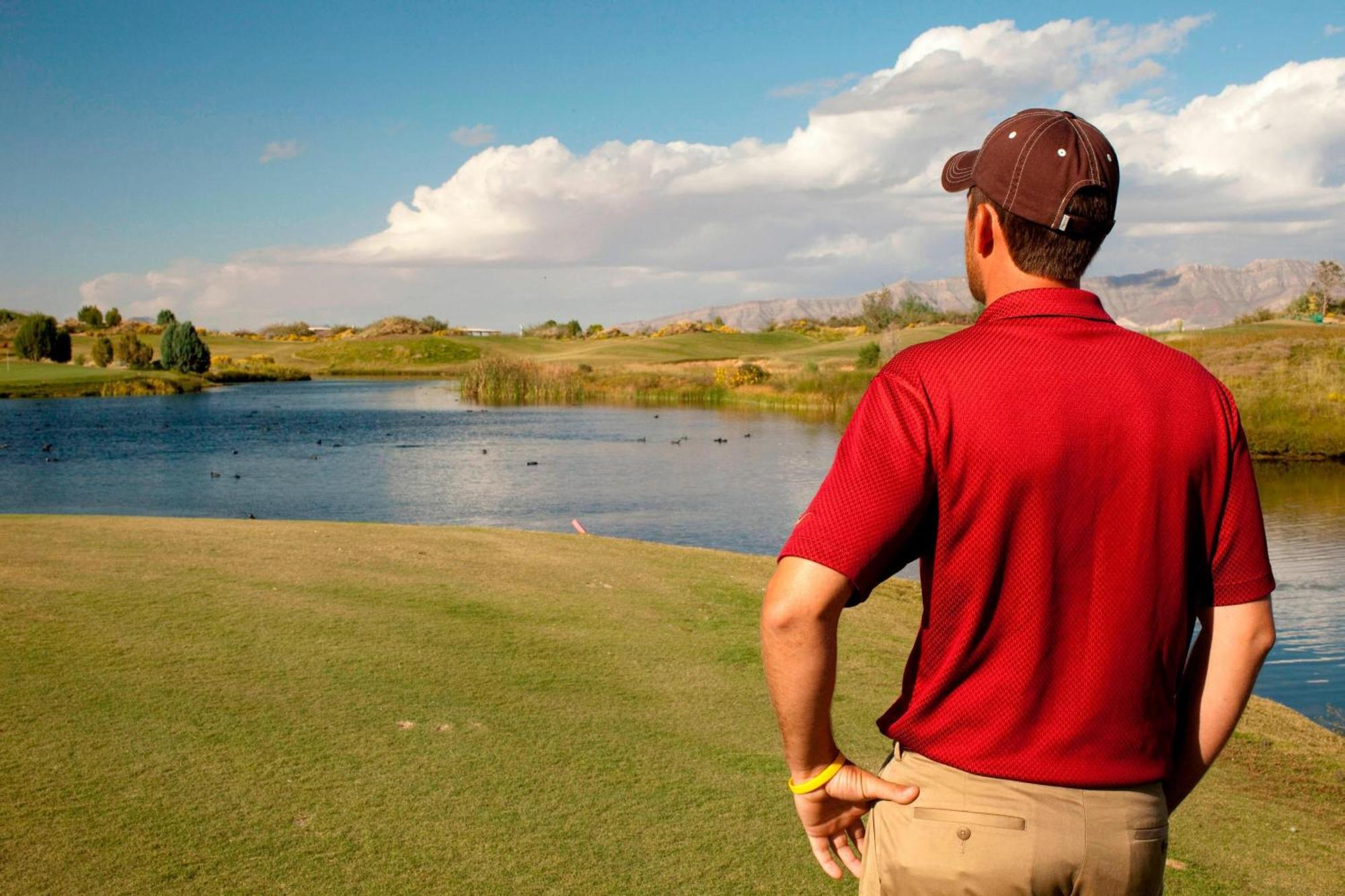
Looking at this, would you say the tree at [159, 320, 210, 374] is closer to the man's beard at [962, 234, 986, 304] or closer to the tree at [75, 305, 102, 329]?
the tree at [75, 305, 102, 329]

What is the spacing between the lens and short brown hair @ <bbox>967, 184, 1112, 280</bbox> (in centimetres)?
208

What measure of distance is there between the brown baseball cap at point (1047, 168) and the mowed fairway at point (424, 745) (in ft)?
8.66

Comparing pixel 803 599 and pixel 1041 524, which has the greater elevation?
pixel 1041 524

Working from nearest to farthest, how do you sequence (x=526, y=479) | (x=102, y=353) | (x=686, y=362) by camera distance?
(x=526, y=479) → (x=686, y=362) → (x=102, y=353)

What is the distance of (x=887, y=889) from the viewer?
2039 mm

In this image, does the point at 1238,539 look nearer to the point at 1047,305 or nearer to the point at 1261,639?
the point at 1261,639

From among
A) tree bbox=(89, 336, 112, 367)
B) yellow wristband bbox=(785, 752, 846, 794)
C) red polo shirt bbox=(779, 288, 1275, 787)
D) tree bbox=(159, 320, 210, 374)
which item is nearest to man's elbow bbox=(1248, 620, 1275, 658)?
red polo shirt bbox=(779, 288, 1275, 787)

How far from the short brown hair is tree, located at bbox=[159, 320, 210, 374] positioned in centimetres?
8916

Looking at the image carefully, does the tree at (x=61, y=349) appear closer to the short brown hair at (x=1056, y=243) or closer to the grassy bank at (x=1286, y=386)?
the grassy bank at (x=1286, y=386)

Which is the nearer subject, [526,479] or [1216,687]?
[1216,687]

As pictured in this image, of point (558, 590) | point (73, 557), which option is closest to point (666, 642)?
point (558, 590)

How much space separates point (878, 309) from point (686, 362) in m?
30.4

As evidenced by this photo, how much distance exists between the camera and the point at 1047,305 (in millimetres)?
2047

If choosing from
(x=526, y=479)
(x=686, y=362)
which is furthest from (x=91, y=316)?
(x=526, y=479)
